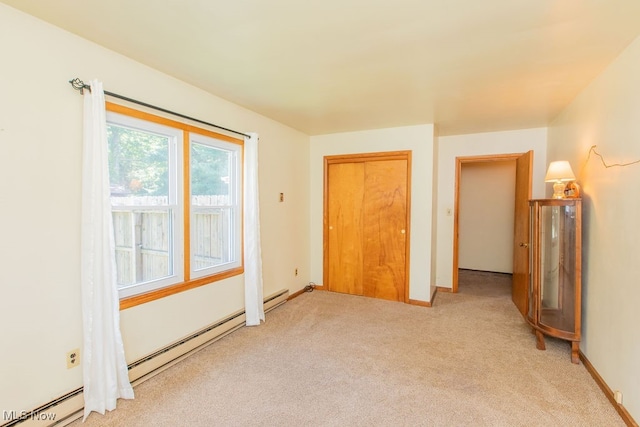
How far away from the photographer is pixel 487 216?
5965 mm

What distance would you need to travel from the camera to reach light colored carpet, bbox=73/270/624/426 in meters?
1.93

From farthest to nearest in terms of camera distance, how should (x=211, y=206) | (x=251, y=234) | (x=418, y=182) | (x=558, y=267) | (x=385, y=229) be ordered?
(x=385, y=229)
(x=418, y=182)
(x=251, y=234)
(x=211, y=206)
(x=558, y=267)

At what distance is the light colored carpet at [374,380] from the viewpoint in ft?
6.33

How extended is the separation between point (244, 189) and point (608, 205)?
3.16 meters

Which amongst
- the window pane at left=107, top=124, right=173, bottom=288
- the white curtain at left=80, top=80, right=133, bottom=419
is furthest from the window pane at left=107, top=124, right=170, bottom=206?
the white curtain at left=80, top=80, right=133, bottom=419

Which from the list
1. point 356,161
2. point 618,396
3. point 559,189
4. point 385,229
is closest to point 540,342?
point 618,396

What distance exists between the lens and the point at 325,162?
4.62 metres

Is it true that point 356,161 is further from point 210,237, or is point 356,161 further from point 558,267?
point 558,267

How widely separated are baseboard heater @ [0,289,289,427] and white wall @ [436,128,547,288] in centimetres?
273

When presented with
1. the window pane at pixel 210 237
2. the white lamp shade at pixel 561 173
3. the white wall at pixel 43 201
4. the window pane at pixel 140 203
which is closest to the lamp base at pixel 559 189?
the white lamp shade at pixel 561 173

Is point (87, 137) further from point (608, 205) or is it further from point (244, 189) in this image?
point (608, 205)

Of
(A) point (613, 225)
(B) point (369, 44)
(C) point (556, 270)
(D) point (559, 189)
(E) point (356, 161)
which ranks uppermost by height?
(B) point (369, 44)

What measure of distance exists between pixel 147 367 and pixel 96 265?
3.05 ft

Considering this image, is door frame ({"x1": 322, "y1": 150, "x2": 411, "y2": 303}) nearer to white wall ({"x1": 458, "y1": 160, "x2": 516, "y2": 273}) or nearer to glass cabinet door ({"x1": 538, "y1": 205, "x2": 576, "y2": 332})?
glass cabinet door ({"x1": 538, "y1": 205, "x2": 576, "y2": 332})
